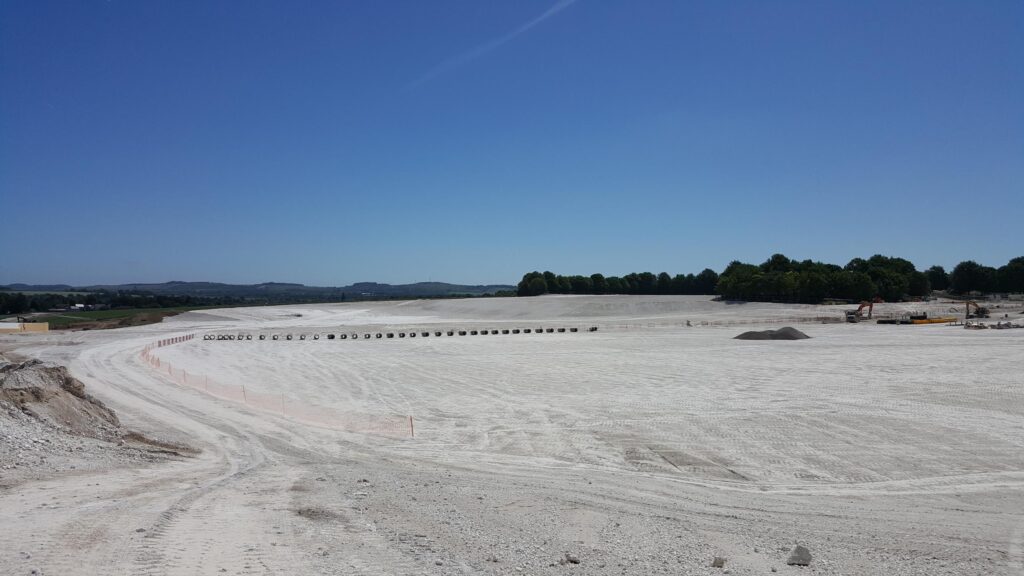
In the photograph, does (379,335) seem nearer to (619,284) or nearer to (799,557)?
(799,557)

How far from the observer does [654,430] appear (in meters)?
17.7

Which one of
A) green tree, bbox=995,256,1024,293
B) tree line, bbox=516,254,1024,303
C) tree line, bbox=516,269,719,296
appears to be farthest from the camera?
tree line, bbox=516,269,719,296

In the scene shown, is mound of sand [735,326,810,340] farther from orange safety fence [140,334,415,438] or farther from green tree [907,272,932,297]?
green tree [907,272,932,297]

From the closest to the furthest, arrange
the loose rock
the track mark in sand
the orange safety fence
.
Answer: the track mark in sand → the loose rock → the orange safety fence

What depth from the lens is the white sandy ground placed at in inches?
314

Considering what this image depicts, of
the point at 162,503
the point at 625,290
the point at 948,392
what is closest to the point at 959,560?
the point at 162,503

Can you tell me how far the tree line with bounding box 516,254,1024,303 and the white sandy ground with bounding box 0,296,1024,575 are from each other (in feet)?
241

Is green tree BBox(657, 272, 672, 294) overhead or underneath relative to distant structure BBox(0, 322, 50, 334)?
overhead

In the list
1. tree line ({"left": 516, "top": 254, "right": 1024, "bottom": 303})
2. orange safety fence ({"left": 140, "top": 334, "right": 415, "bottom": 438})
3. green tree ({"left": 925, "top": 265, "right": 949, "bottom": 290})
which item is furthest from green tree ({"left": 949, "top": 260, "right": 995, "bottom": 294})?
orange safety fence ({"left": 140, "top": 334, "right": 415, "bottom": 438})

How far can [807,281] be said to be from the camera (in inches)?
4090

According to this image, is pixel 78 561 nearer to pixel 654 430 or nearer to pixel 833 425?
pixel 654 430

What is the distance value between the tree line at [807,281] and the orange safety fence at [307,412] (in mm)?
90464

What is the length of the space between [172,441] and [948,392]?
24.5 m

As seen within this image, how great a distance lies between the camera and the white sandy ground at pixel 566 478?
7988 millimetres
